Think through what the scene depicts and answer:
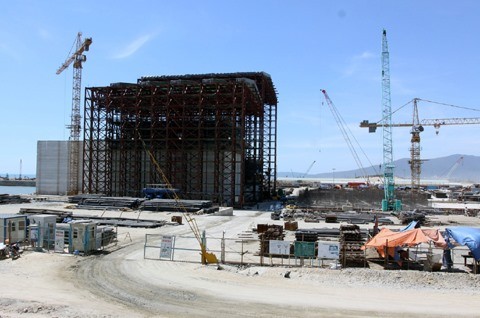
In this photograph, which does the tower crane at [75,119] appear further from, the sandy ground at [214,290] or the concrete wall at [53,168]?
the sandy ground at [214,290]

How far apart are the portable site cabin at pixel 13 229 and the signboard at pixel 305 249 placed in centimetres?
1918

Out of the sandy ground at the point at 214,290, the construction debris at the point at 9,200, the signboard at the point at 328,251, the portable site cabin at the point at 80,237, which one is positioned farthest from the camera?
the construction debris at the point at 9,200

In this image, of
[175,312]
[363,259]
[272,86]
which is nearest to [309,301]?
[175,312]

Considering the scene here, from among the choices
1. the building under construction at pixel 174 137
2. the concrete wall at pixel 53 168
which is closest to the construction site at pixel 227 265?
the building under construction at pixel 174 137

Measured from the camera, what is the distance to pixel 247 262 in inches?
1005

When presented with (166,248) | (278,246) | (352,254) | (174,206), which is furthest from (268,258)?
(174,206)

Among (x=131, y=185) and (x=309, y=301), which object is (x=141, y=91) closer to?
(x=131, y=185)

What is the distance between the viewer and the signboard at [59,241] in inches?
1098

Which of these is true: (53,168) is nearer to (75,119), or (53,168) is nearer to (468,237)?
(75,119)

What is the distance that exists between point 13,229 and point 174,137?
5388cm

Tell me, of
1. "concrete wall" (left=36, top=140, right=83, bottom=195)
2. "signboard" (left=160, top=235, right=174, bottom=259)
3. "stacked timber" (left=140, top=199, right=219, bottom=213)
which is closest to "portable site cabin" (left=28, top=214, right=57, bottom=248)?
"signboard" (left=160, top=235, right=174, bottom=259)

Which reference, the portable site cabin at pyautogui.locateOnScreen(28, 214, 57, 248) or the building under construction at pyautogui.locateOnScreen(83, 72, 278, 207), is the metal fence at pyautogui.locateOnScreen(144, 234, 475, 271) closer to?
the portable site cabin at pyautogui.locateOnScreen(28, 214, 57, 248)

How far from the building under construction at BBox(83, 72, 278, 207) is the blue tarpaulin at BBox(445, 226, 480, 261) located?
5139cm

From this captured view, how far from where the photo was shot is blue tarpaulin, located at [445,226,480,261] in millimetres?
22859
